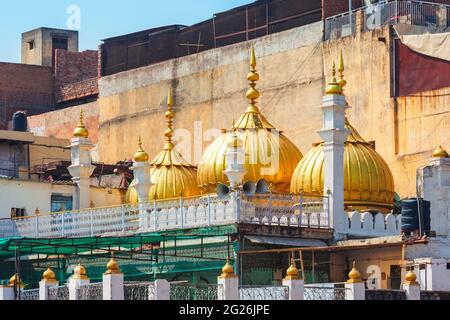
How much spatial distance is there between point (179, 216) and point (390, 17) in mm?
13397

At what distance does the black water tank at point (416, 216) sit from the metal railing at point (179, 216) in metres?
2.12

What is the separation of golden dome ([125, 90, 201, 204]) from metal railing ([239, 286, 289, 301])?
1189cm

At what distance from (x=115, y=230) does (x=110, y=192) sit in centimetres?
902

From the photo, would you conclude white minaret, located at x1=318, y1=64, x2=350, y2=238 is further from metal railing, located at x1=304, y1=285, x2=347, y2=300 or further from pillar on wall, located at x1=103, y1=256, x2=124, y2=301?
pillar on wall, located at x1=103, y1=256, x2=124, y2=301

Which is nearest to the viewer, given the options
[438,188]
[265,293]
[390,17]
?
[265,293]

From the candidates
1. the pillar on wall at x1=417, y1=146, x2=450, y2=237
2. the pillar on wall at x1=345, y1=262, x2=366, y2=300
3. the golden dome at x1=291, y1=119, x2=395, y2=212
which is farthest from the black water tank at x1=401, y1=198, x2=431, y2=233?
the pillar on wall at x1=345, y1=262, x2=366, y2=300

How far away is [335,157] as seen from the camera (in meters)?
40.0

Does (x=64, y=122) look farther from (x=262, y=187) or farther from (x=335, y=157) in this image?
(x=335, y=157)

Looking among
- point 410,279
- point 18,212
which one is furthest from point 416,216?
point 18,212

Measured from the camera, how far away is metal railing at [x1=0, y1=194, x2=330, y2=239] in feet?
127

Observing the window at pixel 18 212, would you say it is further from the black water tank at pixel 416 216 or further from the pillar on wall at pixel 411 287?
the pillar on wall at pixel 411 287
